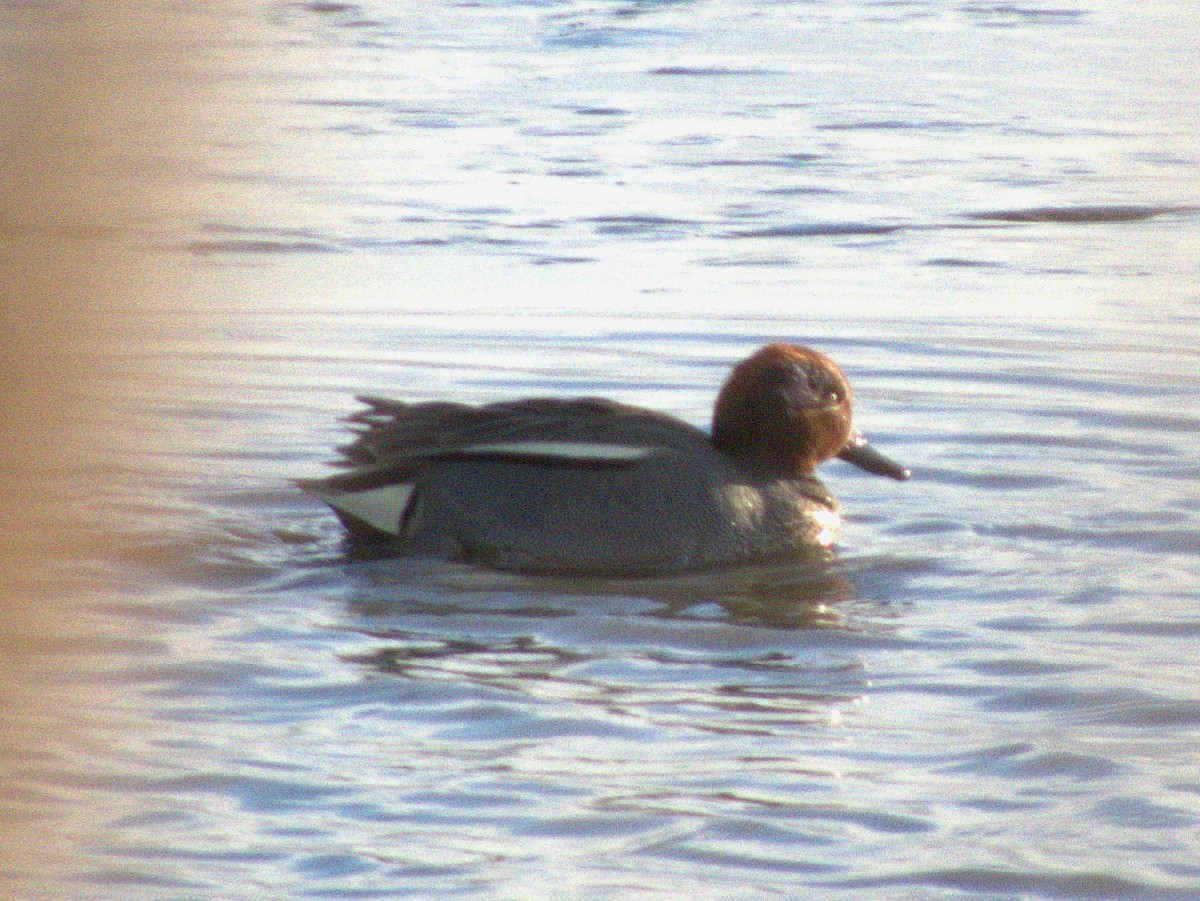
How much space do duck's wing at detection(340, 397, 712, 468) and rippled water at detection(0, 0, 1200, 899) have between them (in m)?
0.35

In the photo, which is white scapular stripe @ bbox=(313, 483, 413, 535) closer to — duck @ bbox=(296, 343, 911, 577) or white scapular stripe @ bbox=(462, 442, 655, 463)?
duck @ bbox=(296, 343, 911, 577)

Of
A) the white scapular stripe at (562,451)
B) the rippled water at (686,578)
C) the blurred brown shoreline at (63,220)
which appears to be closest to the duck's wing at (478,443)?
the white scapular stripe at (562,451)

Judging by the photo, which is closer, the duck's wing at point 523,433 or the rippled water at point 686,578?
the rippled water at point 686,578

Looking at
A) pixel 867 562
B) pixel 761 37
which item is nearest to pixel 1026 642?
pixel 867 562

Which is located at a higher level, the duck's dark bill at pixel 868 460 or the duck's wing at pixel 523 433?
the duck's wing at pixel 523 433

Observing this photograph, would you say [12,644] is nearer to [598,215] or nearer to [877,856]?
[877,856]

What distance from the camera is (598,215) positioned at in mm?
11109

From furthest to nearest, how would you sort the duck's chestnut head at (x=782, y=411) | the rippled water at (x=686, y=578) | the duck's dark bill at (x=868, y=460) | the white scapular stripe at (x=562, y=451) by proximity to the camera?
the duck's dark bill at (x=868, y=460), the duck's chestnut head at (x=782, y=411), the white scapular stripe at (x=562, y=451), the rippled water at (x=686, y=578)

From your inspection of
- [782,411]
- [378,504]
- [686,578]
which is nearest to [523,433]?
[378,504]

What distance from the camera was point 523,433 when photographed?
611 cm

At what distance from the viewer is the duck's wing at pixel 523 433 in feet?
19.9

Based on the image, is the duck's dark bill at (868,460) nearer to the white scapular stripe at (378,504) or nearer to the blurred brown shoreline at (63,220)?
the white scapular stripe at (378,504)

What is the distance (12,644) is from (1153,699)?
4191 mm

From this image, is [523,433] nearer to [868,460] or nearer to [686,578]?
[686,578]
